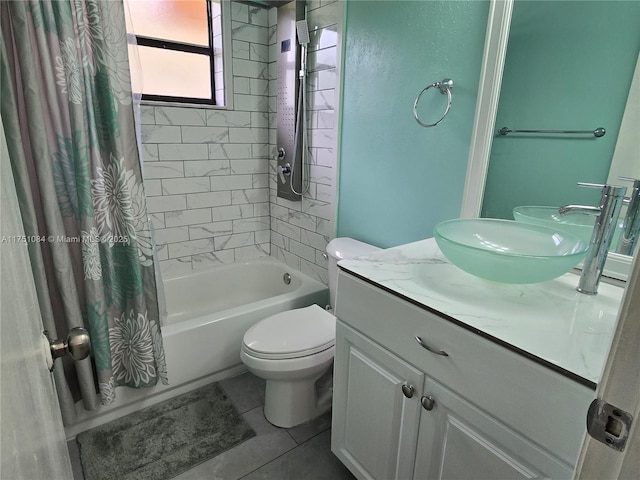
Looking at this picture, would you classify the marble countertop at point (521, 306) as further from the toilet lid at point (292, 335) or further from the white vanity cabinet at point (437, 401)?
→ the toilet lid at point (292, 335)

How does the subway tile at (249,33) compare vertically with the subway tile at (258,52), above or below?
above

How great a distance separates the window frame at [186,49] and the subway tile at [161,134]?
Answer: 18 cm

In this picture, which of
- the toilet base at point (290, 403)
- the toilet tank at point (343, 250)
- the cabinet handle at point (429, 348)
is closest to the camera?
the cabinet handle at point (429, 348)

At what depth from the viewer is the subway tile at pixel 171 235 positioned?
8.00 feet

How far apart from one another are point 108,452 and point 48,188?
3.71ft

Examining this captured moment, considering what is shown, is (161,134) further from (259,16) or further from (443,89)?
(443,89)

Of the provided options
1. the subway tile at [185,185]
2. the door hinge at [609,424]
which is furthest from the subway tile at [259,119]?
the door hinge at [609,424]

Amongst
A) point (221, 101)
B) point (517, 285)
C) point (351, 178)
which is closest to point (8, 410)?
point (517, 285)

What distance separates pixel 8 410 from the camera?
0.35 m

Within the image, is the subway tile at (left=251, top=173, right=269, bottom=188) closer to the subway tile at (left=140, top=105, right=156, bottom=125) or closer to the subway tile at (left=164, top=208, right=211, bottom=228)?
the subway tile at (left=164, top=208, right=211, bottom=228)

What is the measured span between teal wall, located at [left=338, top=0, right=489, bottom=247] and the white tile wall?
7.5 inches

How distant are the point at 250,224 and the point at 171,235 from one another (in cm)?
58

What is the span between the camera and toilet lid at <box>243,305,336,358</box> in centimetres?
158

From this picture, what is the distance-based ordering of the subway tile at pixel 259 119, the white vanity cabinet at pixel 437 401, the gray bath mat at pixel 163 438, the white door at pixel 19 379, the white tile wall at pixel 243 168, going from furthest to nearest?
the subway tile at pixel 259 119 → the white tile wall at pixel 243 168 → the gray bath mat at pixel 163 438 → the white vanity cabinet at pixel 437 401 → the white door at pixel 19 379
